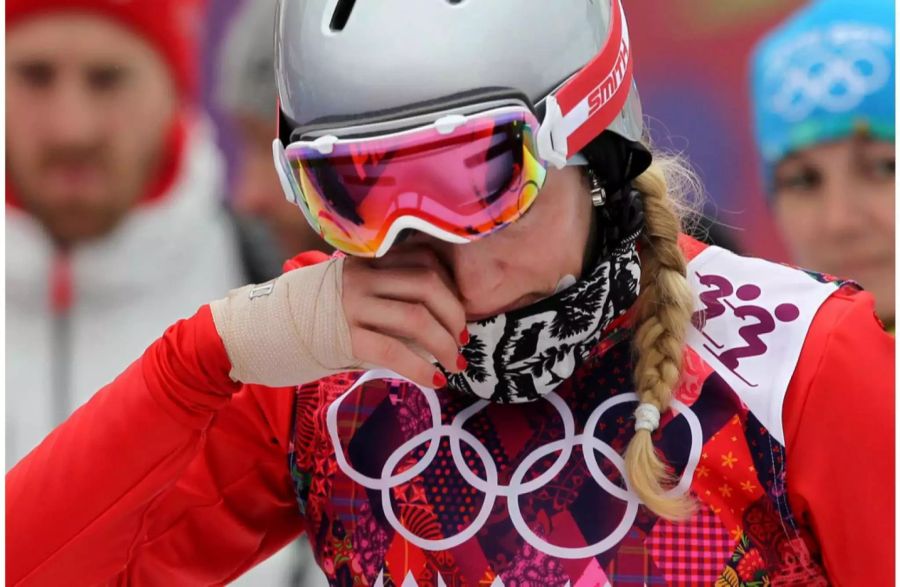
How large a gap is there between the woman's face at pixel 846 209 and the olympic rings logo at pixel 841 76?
0.08 metres

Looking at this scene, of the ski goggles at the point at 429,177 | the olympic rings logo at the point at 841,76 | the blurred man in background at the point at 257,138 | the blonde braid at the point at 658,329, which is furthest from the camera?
the blurred man in background at the point at 257,138

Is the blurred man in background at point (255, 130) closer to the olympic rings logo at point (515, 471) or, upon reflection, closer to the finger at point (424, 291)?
the olympic rings logo at point (515, 471)

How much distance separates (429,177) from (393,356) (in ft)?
0.51

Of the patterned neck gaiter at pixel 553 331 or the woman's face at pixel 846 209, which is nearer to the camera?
the patterned neck gaiter at pixel 553 331

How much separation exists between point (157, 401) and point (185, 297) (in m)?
1.29

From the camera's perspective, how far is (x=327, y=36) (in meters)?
0.99

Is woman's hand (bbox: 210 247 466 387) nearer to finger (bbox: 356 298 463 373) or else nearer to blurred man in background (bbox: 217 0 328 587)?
finger (bbox: 356 298 463 373)

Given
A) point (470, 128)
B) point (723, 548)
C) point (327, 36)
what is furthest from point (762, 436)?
point (327, 36)

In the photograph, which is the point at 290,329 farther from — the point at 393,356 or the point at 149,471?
the point at 149,471

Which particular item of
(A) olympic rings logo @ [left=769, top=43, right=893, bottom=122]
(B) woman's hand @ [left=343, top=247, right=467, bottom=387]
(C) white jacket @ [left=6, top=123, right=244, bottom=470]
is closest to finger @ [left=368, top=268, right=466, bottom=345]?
(B) woman's hand @ [left=343, top=247, right=467, bottom=387]

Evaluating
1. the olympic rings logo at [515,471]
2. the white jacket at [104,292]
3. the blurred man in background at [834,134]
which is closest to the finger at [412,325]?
the olympic rings logo at [515,471]

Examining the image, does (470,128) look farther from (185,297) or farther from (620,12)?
(185,297)

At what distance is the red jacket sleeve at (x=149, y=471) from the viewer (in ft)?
3.63

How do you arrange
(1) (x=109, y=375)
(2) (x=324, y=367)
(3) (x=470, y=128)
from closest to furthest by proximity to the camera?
(3) (x=470, y=128) < (2) (x=324, y=367) < (1) (x=109, y=375)
